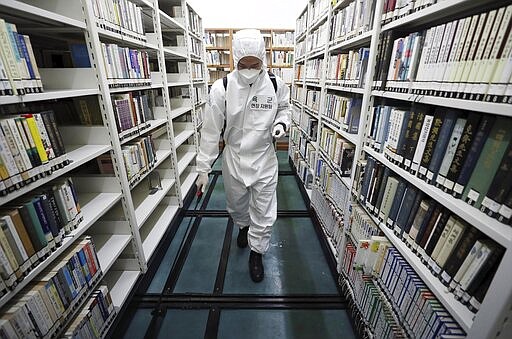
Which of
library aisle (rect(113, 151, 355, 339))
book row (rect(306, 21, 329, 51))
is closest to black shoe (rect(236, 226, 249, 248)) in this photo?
library aisle (rect(113, 151, 355, 339))

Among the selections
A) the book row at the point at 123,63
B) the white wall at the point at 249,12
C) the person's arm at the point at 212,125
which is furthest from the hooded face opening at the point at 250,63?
the white wall at the point at 249,12

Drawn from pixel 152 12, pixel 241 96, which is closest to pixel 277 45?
pixel 152 12

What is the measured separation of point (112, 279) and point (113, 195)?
63 cm

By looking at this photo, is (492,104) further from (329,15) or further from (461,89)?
(329,15)

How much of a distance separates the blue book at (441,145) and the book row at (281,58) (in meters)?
4.61

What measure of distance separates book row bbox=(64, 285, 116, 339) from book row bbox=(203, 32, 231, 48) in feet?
15.7

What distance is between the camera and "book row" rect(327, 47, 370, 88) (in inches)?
60.6

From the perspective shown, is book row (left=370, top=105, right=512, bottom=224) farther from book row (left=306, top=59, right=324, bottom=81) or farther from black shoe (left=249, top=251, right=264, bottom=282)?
book row (left=306, top=59, right=324, bottom=81)

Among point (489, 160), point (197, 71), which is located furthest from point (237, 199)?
point (197, 71)

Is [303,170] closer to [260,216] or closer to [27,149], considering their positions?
[260,216]

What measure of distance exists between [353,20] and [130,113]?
1716 millimetres

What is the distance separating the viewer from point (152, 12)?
210 cm

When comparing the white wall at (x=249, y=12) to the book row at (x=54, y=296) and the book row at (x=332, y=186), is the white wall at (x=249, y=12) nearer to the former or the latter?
the book row at (x=332, y=186)

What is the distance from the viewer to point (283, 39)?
4.84m
